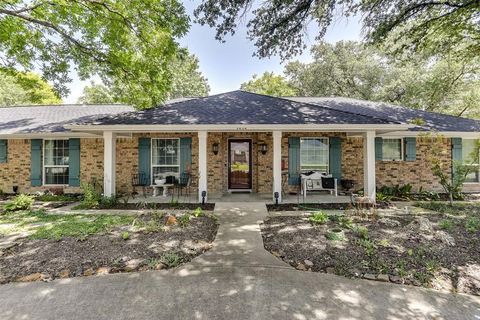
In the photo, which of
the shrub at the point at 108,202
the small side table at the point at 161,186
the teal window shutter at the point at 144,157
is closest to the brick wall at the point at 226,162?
the small side table at the point at 161,186

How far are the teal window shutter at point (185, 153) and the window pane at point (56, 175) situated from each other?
4.96 metres

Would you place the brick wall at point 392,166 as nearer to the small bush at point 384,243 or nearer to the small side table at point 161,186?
the small side table at point 161,186

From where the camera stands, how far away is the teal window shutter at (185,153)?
30.7ft

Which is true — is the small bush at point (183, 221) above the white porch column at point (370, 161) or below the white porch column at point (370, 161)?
below

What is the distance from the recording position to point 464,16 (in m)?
7.96

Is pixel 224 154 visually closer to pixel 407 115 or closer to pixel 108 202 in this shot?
pixel 108 202

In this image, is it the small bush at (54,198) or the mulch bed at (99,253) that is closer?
the mulch bed at (99,253)

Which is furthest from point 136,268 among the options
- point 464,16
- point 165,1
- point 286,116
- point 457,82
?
point 457,82

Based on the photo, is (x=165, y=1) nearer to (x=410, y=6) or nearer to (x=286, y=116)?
(x=286, y=116)

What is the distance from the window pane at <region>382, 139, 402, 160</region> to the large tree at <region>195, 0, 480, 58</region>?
3732 mm

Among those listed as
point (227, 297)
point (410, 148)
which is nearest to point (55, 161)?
point (227, 297)

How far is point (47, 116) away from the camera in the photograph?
35.3 feet

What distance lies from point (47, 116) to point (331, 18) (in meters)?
13.0

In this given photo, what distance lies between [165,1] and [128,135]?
16.3 ft
